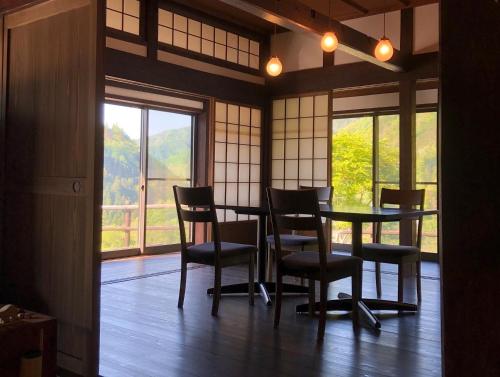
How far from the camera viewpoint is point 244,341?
250 cm

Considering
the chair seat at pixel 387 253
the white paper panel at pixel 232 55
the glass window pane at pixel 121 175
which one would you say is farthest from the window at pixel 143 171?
the chair seat at pixel 387 253

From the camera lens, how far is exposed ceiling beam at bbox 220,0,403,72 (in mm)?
3721

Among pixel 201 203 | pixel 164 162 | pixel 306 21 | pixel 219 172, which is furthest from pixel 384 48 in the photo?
pixel 164 162

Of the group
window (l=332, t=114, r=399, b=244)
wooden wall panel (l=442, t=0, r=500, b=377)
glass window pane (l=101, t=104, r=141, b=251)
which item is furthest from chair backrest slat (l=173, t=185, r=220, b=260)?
window (l=332, t=114, r=399, b=244)

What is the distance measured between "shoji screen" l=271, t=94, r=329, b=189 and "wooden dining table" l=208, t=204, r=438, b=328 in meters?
2.64

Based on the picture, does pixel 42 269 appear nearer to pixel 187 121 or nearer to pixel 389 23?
pixel 187 121

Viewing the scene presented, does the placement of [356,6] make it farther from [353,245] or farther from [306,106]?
[353,245]

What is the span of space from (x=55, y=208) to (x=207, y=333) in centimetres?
105

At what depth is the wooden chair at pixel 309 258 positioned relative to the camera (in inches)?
102

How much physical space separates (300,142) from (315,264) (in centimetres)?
377

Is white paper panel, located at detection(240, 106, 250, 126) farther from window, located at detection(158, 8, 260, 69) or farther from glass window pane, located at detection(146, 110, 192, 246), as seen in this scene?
glass window pane, located at detection(146, 110, 192, 246)

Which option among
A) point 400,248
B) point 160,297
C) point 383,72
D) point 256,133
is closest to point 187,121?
point 256,133

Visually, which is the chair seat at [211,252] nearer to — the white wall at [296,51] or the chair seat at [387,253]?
the chair seat at [387,253]

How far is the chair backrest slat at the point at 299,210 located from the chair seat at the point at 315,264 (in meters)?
0.05
